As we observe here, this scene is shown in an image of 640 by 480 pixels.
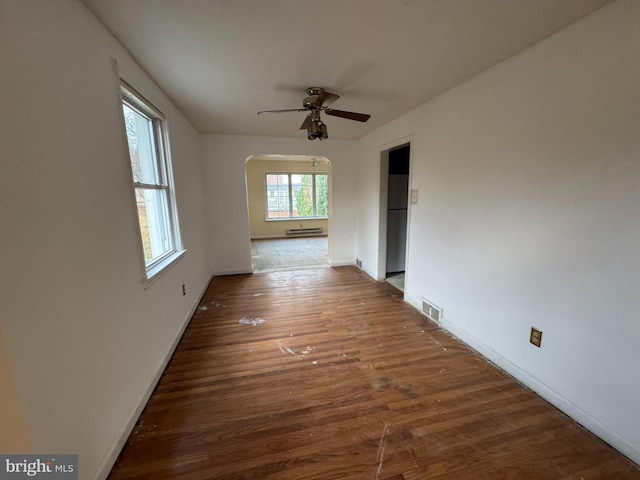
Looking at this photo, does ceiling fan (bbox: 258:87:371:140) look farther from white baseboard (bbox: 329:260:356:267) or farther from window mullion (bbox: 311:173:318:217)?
window mullion (bbox: 311:173:318:217)

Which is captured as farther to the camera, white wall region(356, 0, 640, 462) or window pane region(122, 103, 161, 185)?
window pane region(122, 103, 161, 185)

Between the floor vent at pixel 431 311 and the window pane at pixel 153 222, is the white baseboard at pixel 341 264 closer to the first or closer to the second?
the floor vent at pixel 431 311

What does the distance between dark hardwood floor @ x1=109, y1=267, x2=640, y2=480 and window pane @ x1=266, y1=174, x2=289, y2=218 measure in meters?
5.58

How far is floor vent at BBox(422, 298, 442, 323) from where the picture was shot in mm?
2684

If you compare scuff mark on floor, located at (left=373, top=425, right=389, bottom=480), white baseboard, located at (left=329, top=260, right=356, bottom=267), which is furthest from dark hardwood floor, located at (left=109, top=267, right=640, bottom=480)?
white baseboard, located at (left=329, top=260, right=356, bottom=267)

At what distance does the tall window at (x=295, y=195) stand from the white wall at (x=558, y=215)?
18.9 ft

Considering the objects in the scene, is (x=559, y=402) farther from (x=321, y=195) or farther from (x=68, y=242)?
(x=321, y=195)

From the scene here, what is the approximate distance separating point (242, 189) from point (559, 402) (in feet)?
14.0

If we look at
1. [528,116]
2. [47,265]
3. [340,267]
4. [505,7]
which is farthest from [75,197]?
[340,267]

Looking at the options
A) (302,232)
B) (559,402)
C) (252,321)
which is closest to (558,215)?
(559,402)

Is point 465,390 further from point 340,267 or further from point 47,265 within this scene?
point 340,267

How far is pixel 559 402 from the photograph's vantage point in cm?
162

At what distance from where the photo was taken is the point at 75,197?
1137mm

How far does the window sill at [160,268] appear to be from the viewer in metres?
1.80
